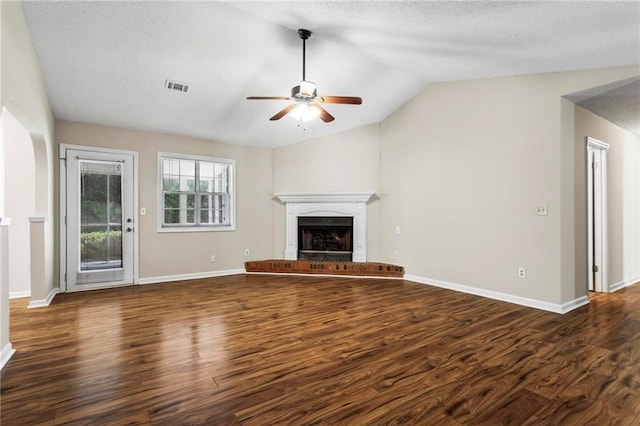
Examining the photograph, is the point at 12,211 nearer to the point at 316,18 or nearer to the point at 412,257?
the point at 316,18

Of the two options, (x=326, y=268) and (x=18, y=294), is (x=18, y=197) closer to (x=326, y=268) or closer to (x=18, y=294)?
(x=18, y=294)

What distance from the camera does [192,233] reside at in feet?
18.8

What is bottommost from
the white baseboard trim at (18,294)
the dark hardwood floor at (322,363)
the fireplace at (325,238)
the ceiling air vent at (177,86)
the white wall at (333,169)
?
the dark hardwood floor at (322,363)

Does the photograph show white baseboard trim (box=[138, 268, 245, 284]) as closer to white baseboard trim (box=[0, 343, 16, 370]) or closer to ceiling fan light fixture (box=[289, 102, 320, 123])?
white baseboard trim (box=[0, 343, 16, 370])

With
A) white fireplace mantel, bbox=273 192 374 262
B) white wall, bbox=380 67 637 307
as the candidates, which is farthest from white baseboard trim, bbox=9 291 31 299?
white wall, bbox=380 67 637 307

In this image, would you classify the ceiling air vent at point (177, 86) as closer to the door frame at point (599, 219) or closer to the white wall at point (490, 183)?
the white wall at point (490, 183)

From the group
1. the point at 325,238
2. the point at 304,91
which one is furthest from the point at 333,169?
the point at 304,91

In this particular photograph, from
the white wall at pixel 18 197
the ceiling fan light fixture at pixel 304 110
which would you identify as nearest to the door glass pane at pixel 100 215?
the white wall at pixel 18 197

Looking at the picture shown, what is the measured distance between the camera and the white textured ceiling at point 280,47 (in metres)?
2.75

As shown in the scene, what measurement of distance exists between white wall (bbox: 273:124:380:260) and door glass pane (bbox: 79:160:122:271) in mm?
2774

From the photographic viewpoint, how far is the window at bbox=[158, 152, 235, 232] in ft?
18.4

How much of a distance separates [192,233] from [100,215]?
140cm

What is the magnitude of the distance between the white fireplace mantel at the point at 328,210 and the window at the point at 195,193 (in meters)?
1.07

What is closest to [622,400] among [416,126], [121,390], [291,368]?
[291,368]
